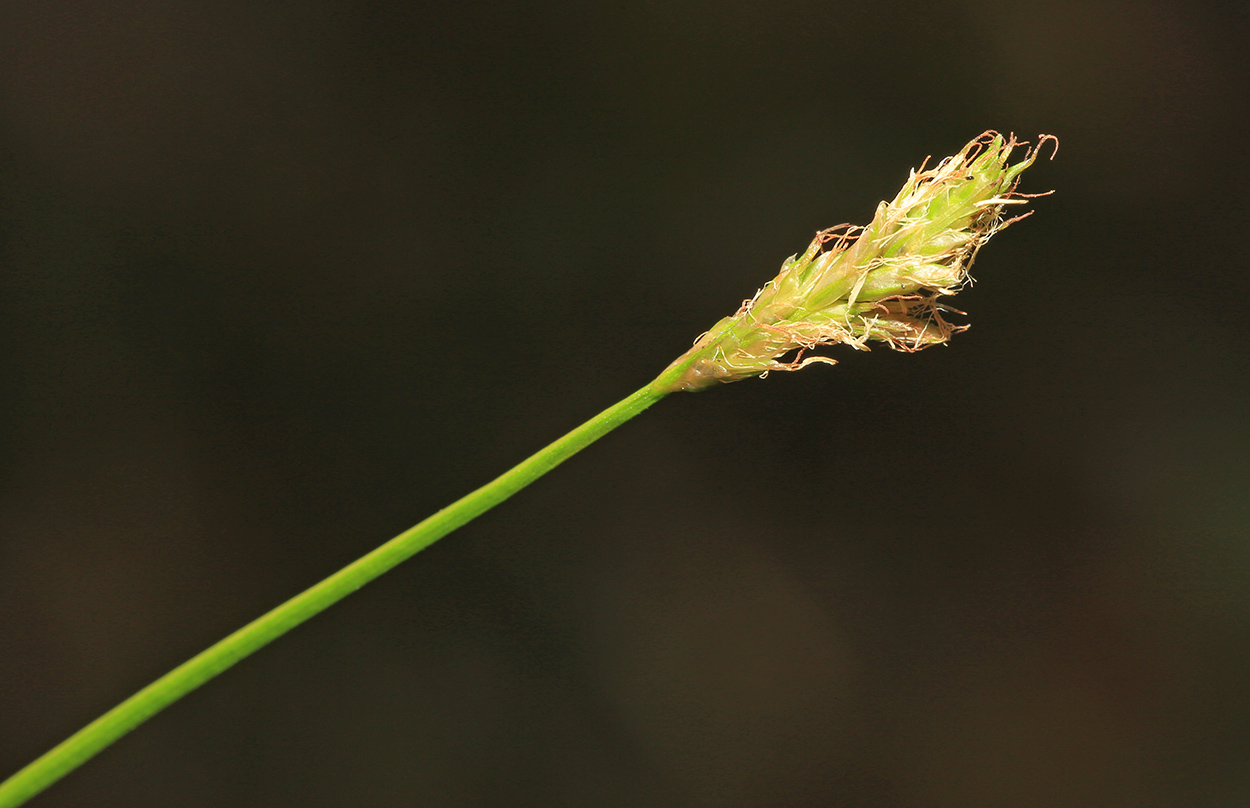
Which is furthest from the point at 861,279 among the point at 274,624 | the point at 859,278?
the point at 274,624

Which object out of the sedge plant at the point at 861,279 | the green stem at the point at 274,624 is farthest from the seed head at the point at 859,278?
the green stem at the point at 274,624

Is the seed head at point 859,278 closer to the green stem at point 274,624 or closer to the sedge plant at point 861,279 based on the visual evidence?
the sedge plant at point 861,279

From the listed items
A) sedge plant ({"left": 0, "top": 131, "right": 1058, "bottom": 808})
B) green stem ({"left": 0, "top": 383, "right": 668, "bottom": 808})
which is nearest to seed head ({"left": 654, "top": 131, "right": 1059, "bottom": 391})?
sedge plant ({"left": 0, "top": 131, "right": 1058, "bottom": 808})

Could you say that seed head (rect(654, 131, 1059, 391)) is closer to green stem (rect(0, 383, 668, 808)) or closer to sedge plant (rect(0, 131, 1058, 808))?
sedge plant (rect(0, 131, 1058, 808))

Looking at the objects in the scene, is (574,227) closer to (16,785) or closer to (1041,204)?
(1041,204)

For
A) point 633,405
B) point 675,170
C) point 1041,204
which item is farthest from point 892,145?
point 633,405

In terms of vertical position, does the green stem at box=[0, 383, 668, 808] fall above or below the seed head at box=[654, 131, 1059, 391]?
above
